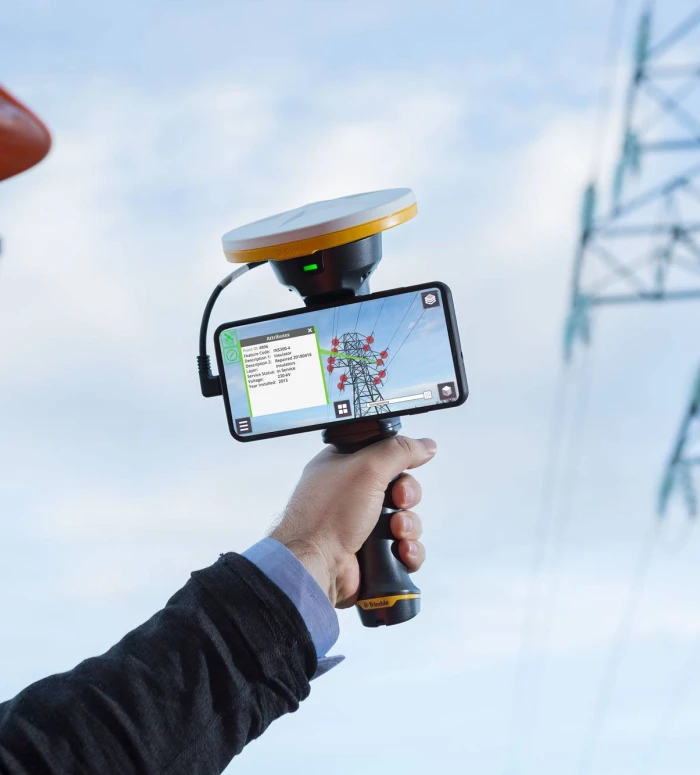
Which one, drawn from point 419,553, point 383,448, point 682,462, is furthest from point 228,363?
point 682,462

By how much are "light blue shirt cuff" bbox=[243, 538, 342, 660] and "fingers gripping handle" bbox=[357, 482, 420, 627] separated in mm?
219

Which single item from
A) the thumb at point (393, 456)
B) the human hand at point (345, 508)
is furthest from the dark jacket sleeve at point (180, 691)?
the thumb at point (393, 456)

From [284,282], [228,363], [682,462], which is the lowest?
[682,462]

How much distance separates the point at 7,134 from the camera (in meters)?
0.83

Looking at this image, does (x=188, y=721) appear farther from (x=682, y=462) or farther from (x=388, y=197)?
(x=682, y=462)

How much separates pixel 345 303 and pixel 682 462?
4.74 meters

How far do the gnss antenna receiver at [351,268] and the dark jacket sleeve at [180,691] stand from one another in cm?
30

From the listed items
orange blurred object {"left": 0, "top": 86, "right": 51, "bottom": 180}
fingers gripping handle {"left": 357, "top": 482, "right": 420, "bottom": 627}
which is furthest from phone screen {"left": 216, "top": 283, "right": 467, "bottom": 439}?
orange blurred object {"left": 0, "top": 86, "right": 51, "bottom": 180}

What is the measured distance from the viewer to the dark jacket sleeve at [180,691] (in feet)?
3.09

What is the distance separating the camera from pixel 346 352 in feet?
4.29

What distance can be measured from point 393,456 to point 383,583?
7.3 inches

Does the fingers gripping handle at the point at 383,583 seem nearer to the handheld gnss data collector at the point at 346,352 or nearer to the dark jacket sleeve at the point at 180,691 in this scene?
the handheld gnss data collector at the point at 346,352

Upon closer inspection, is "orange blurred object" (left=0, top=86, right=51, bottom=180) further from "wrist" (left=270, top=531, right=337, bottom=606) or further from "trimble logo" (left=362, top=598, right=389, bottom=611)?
"trimble logo" (left=362, top=598, right=389, bottom=611)

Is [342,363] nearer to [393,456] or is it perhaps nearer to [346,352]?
[346,352]
